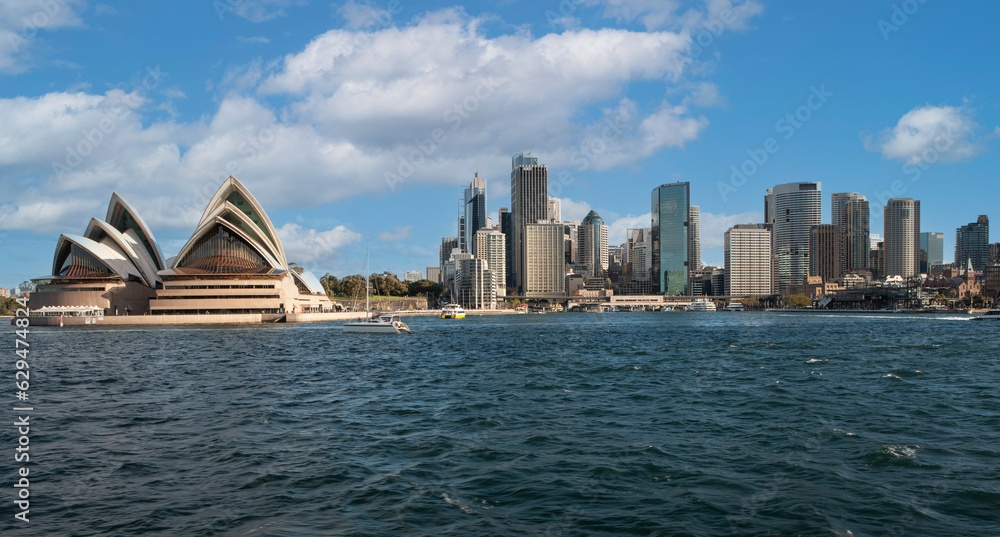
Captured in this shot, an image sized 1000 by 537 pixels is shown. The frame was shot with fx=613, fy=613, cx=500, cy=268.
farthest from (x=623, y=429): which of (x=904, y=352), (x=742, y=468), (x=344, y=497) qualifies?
(x=904, y=352)

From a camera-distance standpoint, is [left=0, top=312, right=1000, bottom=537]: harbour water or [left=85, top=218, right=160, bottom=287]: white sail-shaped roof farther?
[left=85, top=218, right=160, bottom=287]: white sail-shaped roof

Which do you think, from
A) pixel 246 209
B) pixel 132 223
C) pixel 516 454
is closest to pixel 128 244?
pixel 132 223

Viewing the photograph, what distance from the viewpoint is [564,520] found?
9.10 meters

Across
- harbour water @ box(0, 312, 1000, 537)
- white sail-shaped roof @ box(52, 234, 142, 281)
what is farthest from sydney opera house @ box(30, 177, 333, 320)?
harbour water @ box(0, 312, 1000, 537)

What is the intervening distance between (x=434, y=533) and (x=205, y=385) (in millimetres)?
18166

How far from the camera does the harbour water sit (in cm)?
913

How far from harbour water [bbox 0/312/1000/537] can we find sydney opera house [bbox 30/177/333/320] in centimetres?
7217

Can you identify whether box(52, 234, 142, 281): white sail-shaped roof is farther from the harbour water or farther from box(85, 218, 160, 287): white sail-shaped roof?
the harbour water

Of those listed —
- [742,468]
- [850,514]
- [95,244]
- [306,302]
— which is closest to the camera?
[850,514]

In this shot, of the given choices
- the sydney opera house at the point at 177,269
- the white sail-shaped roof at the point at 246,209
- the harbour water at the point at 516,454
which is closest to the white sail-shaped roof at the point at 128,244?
the sydney opera house at the point at 177,269

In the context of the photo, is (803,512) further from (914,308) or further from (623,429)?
(914,308)

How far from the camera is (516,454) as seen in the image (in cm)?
1298

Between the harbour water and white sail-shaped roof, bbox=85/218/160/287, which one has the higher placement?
white sail-shaped roof, bbox=85/218/160/287

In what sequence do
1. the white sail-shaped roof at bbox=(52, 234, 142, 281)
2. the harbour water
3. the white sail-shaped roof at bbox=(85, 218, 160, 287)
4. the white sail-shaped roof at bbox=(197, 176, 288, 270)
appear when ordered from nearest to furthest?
the harbour water → the white sail-shaped roof at bbox=(52, 234, 142, 281) → the white sail-shaped roof at bbox=(85, 218, 160, 287) → the white sail-shaped roof at bbox=(197, 176, 288, 270)
